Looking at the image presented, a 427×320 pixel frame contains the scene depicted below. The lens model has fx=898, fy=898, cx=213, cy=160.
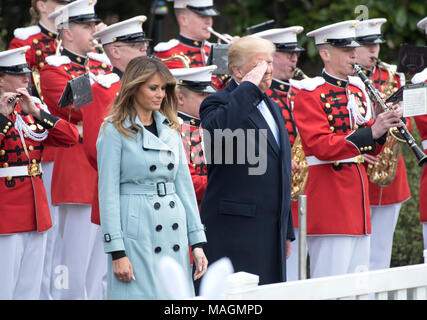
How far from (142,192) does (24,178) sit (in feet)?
4.27

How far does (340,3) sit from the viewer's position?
1021cm

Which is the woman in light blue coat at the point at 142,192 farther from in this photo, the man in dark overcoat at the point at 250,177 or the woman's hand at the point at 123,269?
the man in dark overcoat at the point at 250,177

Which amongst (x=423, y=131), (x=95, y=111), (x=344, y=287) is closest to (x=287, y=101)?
(x=423, y=131)

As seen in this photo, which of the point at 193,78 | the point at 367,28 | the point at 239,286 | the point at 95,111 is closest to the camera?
the point at 239,286

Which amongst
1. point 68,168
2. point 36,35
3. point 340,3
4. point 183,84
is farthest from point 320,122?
point 340,3

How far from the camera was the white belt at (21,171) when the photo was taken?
5.14 m

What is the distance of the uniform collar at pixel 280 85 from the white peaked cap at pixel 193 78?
115cm

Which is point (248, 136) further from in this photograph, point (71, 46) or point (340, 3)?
point (340, 3)

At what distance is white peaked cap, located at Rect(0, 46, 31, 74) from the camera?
5164 mm

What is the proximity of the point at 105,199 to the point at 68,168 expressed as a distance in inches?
84.6

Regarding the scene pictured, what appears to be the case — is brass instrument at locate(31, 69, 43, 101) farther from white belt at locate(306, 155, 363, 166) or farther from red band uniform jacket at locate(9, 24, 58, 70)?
white belt at locate(306, 155, 363, 166)

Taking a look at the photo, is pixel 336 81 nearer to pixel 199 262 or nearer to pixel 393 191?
pixel 393 191

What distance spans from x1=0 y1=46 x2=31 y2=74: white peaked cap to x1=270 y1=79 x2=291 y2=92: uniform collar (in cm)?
197

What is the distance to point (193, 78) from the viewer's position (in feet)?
17.6
